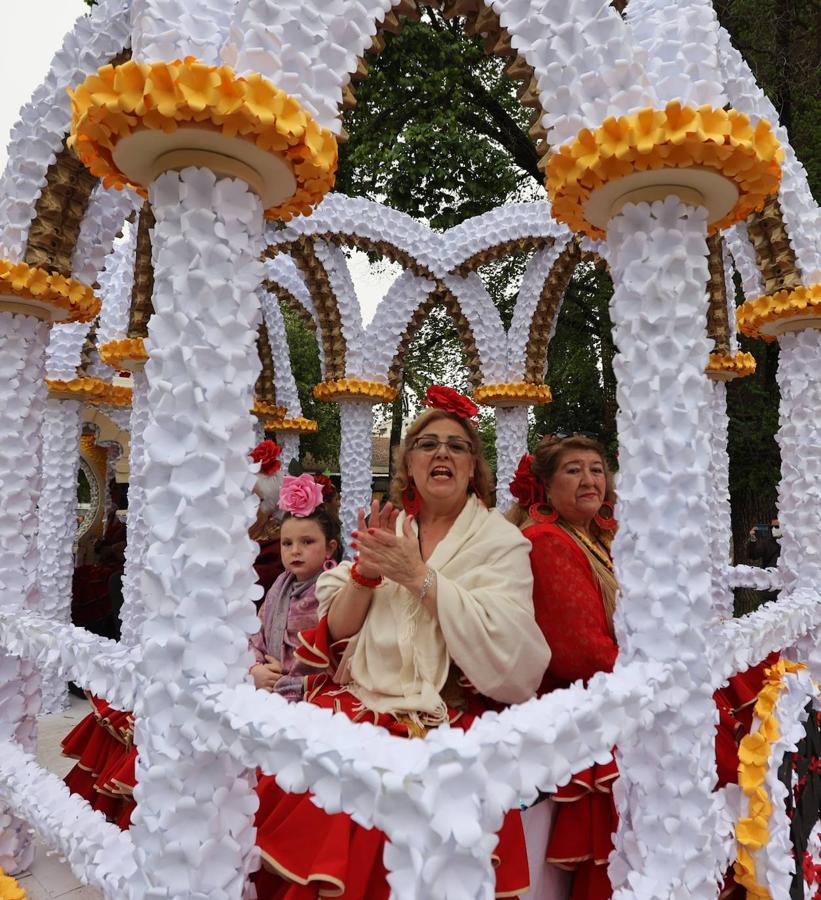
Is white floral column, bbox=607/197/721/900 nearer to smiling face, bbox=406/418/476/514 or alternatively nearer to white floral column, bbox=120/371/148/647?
smiling face, bbox=406/418/476/514

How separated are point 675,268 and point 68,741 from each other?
4050 millimetres

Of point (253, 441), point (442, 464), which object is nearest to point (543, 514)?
point (442, 464)

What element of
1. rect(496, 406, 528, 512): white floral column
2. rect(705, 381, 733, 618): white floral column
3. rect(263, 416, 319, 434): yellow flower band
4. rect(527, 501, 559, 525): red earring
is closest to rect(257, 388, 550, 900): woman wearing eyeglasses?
rect(527, 501, 559, 525): red earring

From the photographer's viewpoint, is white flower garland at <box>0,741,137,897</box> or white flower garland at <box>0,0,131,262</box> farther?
white flower garland at <box>0,0,131,262</box>

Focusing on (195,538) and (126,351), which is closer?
(195,538)

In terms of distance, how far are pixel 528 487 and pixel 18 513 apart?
2359mm

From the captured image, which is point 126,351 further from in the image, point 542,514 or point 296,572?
point 542,514

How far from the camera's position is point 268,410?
9.18 metres

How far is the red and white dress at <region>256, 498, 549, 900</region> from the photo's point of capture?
78.4 inches

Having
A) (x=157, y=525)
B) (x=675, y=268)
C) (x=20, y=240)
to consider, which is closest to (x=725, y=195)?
(x=675, y=268)

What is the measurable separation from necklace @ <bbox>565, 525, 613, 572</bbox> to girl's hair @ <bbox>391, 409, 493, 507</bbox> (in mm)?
475

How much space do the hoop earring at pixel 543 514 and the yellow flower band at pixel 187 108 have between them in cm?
169

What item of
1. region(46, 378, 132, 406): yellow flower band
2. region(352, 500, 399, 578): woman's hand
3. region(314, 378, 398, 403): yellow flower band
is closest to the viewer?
region(352, 500, 399, 578): woman's hand

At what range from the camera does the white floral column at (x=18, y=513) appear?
3.10 meters
